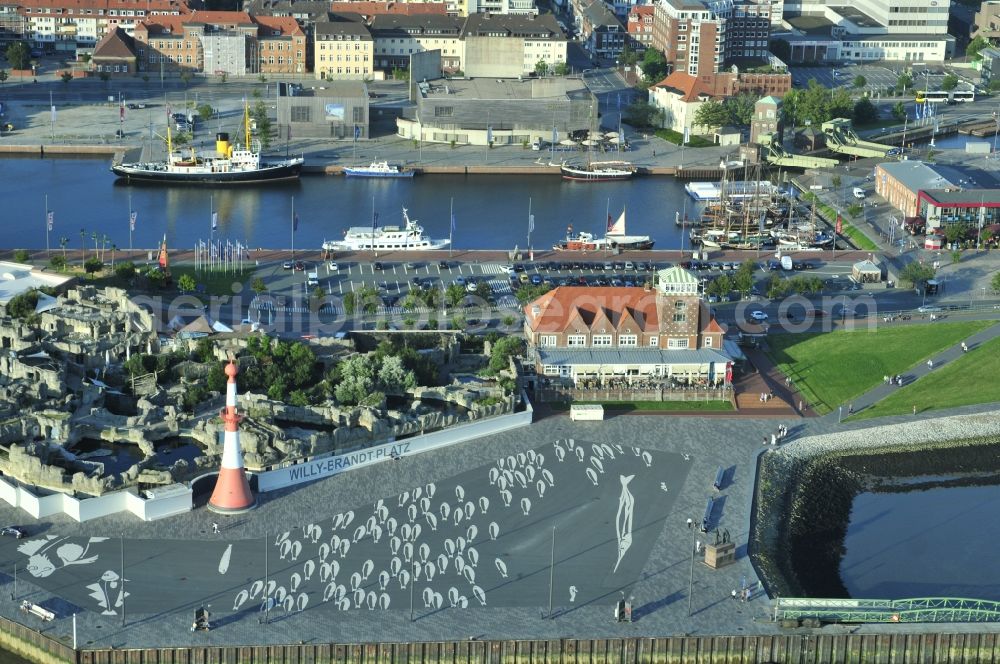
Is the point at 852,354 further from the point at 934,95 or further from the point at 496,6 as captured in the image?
the point at 496,6

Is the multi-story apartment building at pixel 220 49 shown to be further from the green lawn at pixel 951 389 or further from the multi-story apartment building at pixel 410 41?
the green lawn at pixel 951 389

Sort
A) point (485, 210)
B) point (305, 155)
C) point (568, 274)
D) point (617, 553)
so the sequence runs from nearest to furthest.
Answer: point (617, 553)
point (568, 274)
point (485, 210)
point (305, 155)

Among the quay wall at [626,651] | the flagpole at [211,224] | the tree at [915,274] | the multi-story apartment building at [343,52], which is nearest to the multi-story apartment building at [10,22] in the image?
the multi-story apartment building at [343,52]

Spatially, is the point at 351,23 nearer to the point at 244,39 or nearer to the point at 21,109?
the point at 244,39

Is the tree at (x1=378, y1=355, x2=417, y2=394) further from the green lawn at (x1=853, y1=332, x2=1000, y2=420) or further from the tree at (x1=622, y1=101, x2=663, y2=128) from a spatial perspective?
the tree at (x1=622, y1=101, x2=663, y2=128)

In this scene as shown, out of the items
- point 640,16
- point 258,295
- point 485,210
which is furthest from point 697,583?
point 640,16

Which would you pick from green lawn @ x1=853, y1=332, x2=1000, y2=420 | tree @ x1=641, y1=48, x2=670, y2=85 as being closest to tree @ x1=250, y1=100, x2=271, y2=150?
tree @ x1=641, y1=48, x2=670, y2=85
